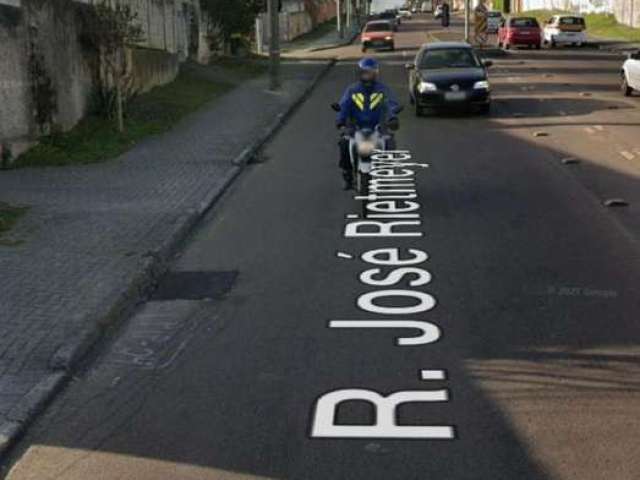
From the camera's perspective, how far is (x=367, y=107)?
1237cm

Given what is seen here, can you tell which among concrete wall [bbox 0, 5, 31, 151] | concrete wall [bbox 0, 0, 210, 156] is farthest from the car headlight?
concrete wall [bbox 0, 5, 31, 151]

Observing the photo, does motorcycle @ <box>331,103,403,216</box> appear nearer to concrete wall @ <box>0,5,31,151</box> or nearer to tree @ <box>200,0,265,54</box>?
concrete wall @ <box>0,5,31,151</box>

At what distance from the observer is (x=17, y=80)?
51.3ft

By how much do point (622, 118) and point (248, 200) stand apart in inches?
446

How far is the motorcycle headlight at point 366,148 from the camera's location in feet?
40.2

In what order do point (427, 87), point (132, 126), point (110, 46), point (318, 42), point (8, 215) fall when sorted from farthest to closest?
point (318, 42) → point (427, 87) → point (132, 126) → point (110, 46) → point (8, 215)

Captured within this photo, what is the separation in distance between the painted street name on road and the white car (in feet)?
40.3

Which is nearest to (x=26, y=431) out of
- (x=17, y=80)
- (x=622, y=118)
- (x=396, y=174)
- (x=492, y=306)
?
(x=492, y=306)

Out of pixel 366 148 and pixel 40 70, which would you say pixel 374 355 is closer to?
pixel 366 148

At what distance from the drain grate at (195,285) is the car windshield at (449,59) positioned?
14.9m

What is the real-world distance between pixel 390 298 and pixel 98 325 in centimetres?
Answer: 234

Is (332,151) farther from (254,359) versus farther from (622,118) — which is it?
(254,359)

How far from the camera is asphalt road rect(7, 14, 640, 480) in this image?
5.38m

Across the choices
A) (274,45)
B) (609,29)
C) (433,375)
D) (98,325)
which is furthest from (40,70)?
(609,29)
